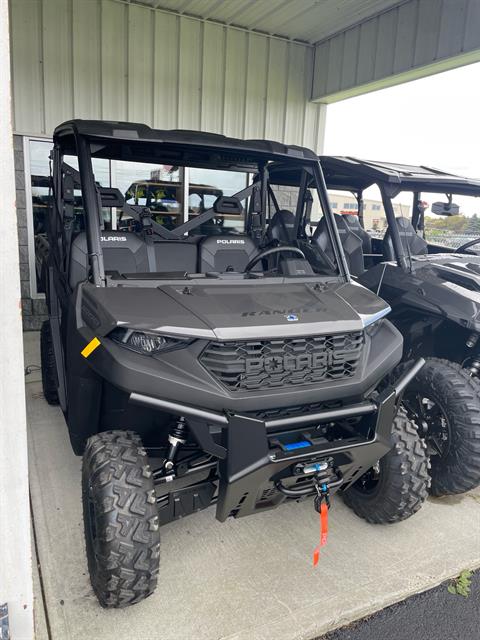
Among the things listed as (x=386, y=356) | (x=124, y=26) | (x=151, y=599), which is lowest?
(x=151, y=599)

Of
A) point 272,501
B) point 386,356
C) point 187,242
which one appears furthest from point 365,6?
point 272,501

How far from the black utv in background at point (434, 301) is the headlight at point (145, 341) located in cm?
186

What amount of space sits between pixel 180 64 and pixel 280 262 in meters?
5.17

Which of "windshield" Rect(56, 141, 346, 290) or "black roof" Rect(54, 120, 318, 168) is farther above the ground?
"black roof" Rect(54, 120, 318, 168)

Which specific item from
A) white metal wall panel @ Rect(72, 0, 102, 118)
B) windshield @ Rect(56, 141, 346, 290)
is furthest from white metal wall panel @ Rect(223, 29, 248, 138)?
windshield @ Rect(56, 141, 346, 290)

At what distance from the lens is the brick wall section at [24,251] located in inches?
247

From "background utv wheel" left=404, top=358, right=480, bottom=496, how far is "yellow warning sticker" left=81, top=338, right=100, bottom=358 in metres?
2.12

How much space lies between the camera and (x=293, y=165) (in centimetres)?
329

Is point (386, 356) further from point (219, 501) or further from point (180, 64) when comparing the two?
point (180, 64)

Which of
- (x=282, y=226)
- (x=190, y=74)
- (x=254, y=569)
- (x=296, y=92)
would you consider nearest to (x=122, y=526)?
(x=254, y=569)

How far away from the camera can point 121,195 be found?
308cm

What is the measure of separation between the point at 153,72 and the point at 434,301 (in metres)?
5.28

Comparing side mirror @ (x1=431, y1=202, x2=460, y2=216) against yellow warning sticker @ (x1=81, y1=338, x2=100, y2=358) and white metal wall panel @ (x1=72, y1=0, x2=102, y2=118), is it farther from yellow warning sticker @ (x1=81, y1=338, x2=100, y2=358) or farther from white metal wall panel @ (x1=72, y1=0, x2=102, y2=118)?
white metal wall panel @ (x1=72, y1=0, x2=102, y2=118)

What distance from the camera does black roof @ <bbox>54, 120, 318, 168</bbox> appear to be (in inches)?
102
